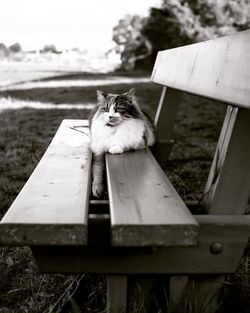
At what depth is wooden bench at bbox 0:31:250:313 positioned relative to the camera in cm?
132

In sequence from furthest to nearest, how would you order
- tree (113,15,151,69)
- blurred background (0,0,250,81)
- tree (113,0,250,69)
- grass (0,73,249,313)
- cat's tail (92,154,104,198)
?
tree (113,15,151,69)
tree (113,0,250,69)
blurred background (0,0,250,81)
cat's tail (92,154,104,198)
grass (0,73,249,313)

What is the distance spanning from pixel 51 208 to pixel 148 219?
31 centimetres

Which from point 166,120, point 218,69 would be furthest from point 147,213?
point 166,120

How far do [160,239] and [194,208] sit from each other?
652mm

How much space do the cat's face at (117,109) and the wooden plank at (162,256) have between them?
1.45 m

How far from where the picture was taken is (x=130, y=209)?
1.43 metres

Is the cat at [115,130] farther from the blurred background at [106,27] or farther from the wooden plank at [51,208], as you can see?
the blurred background at [106,27]

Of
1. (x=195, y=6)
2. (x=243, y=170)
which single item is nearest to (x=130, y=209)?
(x=243, y=170)

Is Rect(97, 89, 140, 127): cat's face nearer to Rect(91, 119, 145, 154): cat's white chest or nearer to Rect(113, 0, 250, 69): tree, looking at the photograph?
Rect(91, 119, 145, 154): cat's white chest

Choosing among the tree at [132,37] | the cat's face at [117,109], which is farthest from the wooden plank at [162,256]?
the tree at [132,37]

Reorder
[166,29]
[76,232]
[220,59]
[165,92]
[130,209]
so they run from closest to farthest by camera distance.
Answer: [76,232] → [130,209] → [220,59] → [165,92] → [166,29]

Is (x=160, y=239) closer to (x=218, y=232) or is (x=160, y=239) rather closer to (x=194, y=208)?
(x=218, y=232)

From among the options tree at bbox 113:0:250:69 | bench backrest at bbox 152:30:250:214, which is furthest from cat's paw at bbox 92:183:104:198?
tree at bbox 113:0:250:69

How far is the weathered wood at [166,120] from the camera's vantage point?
3.40 m
